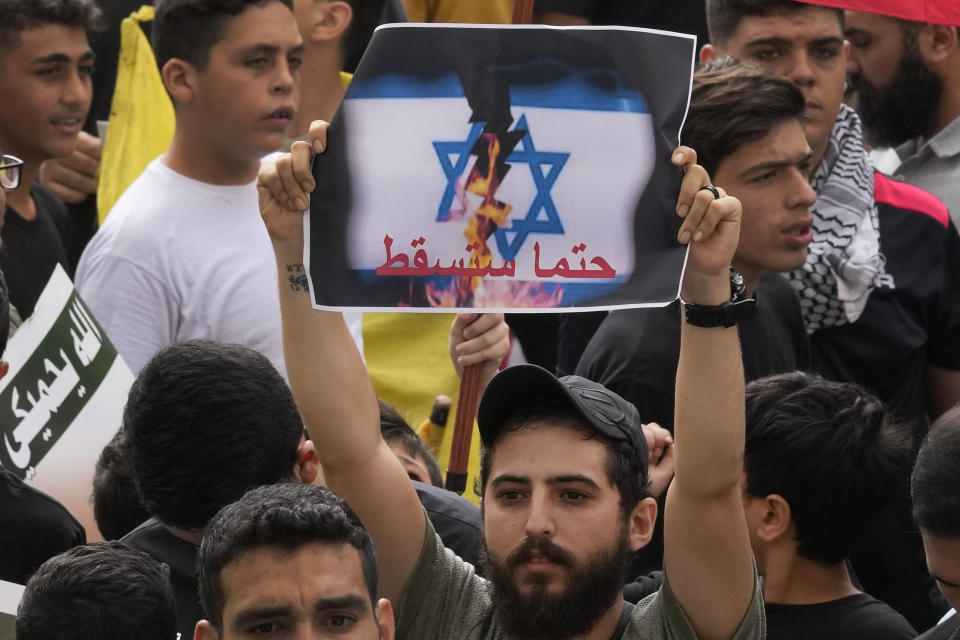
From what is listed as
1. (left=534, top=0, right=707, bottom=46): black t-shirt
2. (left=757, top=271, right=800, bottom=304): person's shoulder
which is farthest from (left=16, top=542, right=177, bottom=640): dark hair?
(left=534, top=0, right=707, bottom=46): black t-shirt

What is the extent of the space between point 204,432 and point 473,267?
0.70 metres

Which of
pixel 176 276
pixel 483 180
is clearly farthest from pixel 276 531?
pixel 176 276

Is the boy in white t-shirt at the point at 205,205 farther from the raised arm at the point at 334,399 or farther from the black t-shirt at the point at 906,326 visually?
the black t-shirt at the point at 906,326

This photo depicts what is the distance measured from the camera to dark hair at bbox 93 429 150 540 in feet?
13.7

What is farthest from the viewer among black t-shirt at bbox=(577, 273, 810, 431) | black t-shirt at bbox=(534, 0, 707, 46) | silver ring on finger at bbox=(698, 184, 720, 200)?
black t-shirt at bbox=(534, 0, 707, 46)

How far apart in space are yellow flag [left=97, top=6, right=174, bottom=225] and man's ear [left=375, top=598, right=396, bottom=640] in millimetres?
2935

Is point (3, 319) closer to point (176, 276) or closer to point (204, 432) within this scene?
point (204, 432)

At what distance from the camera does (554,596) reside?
334 cm

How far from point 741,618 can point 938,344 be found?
7.57ft

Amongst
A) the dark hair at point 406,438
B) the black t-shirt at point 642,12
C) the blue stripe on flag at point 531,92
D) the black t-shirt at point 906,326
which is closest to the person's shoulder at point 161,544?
the dark hair at point 406,438

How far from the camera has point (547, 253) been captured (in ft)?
11.5

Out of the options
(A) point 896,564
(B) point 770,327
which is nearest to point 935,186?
(B) point 770,327

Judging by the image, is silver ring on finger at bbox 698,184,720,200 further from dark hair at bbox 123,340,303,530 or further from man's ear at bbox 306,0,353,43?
man's ear at bbox 306,0,353,43

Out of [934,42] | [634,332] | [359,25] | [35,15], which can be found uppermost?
[35,15]
